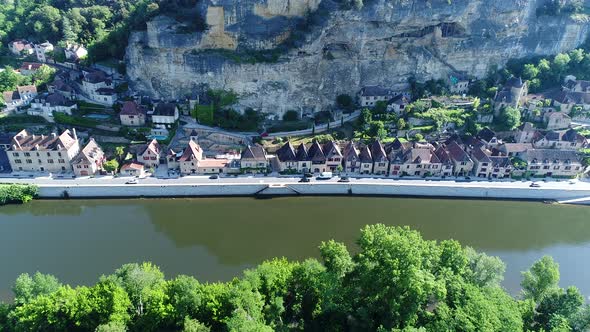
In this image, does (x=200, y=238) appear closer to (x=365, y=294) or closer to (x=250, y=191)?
(x=250, y=191)

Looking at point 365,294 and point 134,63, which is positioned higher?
point 134,63

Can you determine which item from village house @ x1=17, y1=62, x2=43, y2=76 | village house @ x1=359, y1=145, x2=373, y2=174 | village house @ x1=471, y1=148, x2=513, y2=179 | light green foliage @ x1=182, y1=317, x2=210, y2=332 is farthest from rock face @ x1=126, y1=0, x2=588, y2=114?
light green foliage @ x1=182, y1=317, x2=210, y2=332

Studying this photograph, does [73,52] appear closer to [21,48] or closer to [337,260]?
[21,48]

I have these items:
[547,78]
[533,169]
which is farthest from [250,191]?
[547,78]

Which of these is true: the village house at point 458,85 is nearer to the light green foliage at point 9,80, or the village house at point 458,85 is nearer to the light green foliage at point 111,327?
the light green foliage at point 111,327

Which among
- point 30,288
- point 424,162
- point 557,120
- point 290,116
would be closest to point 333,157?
point 424,162

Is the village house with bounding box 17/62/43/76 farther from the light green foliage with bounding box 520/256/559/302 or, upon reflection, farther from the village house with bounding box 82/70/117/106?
the light green foliage with bounding box 520/256/559/302

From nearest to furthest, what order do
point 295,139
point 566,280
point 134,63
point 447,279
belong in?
1. point 447,279
2. point 566,280
3. point 295,139
4. point 134,63
